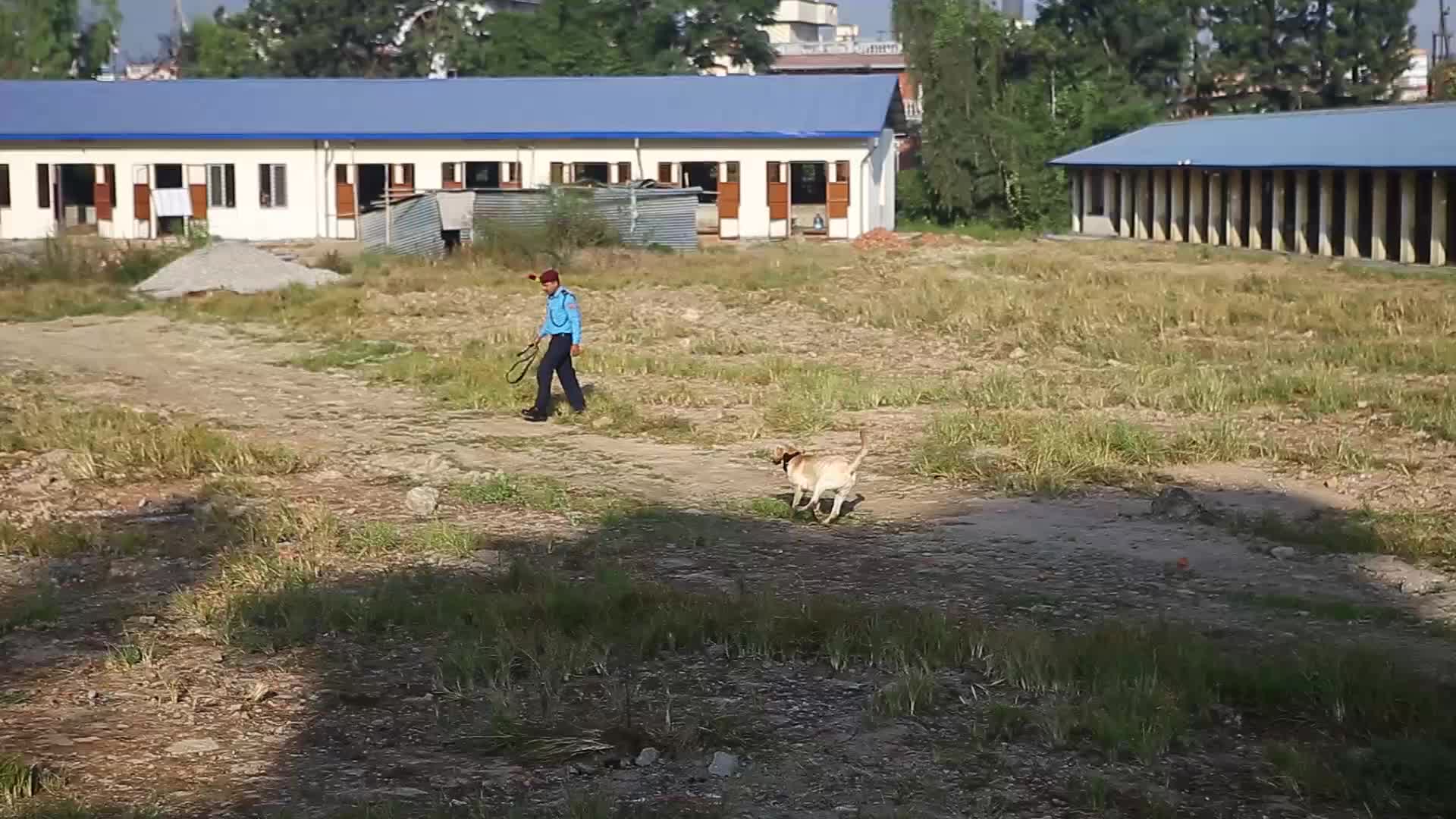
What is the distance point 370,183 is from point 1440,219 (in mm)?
24524

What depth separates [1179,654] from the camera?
8.21 meters

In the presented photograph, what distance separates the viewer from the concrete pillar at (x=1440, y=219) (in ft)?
106

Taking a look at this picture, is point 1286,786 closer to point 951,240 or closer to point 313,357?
point 313,357

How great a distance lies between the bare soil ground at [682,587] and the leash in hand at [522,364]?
0.72 metres

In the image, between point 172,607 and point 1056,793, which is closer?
point 1056,793

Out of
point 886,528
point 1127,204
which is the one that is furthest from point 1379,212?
point 886,528

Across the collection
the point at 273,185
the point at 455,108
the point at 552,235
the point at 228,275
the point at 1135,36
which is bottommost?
the point at 228,275

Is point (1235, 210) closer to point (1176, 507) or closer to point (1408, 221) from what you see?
point (1408, 221)

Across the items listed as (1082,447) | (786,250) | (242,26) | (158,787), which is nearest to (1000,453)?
(1082,447)

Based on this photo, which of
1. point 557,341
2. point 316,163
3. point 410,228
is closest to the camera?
point 557,341

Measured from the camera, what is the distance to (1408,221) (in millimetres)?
33531

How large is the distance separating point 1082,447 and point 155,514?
6.53 m

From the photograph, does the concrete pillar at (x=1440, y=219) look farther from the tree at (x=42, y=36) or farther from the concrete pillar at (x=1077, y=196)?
the tree at (x=42, y=36)

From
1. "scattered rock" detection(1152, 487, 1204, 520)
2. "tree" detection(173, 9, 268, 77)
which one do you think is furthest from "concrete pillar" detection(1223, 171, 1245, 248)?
"tree" detection(173, 9, 268, 77)
